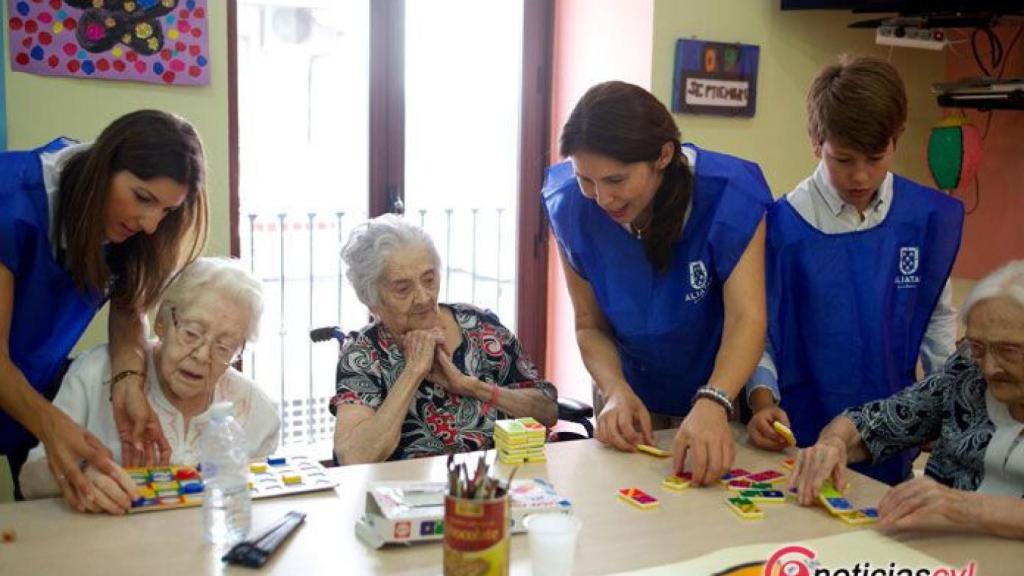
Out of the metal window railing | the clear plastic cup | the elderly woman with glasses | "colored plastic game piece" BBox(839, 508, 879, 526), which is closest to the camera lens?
the clear plastic cup

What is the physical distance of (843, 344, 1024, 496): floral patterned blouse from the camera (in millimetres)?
1888

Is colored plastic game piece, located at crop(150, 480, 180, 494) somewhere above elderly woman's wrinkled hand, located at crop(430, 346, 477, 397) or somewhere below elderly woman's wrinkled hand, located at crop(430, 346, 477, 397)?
below

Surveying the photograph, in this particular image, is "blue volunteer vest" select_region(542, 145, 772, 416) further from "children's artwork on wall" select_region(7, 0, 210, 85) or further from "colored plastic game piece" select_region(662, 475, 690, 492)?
"children's artwork on wall" select_region(7, 0, 210, 85)

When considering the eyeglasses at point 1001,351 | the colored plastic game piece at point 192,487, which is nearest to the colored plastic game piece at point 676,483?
the eyeglasses at point 1001,351

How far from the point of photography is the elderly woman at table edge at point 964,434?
1612 mm

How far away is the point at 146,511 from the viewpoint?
1669 mm

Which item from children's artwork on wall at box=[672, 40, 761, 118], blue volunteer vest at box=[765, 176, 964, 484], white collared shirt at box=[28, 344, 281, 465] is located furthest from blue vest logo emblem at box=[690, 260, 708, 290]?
children's artwork on wall at box=[672, 40, 761, 118]

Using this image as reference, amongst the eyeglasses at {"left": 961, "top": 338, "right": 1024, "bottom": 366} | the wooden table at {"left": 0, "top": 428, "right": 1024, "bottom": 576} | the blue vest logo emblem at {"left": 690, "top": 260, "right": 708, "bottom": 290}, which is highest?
the blue vest logo emblem at {"left": 690, "top": 260, "right": 708, "bottom": 290}

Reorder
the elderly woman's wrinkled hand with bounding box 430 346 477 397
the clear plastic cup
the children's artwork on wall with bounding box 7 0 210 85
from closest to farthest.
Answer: the clear plastic cup, the elderly woman's wrinkled hand with bounding box 430 346 477 397, the children's artwork on wall with bounding box 7 0 210 85

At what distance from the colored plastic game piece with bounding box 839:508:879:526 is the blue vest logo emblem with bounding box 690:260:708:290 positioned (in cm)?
59

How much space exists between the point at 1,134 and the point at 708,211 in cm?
189

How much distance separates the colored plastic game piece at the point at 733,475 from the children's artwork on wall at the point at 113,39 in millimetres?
1944

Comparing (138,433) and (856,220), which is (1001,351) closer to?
(856,220)

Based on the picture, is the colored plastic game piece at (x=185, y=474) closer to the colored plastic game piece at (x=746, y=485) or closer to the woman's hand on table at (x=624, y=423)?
the woman's hand on table at (x=624, y=423)
